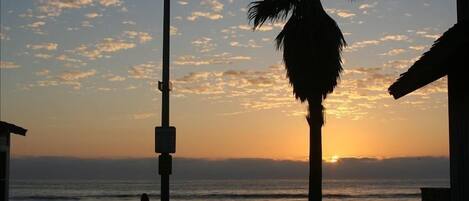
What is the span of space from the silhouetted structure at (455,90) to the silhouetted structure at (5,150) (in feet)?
36.3

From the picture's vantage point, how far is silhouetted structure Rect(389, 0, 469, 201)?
6871mm

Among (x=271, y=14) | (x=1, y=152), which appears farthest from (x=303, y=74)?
(x=1, y=152)

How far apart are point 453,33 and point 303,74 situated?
39.2ft

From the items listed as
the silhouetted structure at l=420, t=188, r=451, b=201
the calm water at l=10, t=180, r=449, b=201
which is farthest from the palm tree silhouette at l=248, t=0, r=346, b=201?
the calm water at l=10, t=180, r=449, b=201

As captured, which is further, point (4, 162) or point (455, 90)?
point (4, 162)

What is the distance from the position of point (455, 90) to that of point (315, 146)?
10956 millimetres

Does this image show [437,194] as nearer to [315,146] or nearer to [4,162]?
[315,146]

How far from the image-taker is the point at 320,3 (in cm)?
1894

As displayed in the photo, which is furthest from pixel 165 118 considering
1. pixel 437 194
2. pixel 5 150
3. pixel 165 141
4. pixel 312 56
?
pixel 437 194

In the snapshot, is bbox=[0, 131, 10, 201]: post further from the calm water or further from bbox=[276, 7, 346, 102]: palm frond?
the calm water

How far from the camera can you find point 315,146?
1830 centimetres

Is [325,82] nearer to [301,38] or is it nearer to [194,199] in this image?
[301,38]

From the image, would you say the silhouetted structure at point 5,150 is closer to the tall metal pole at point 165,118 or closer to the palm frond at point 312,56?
the tall metal pole at point 165,118

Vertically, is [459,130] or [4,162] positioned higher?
[459,130]
